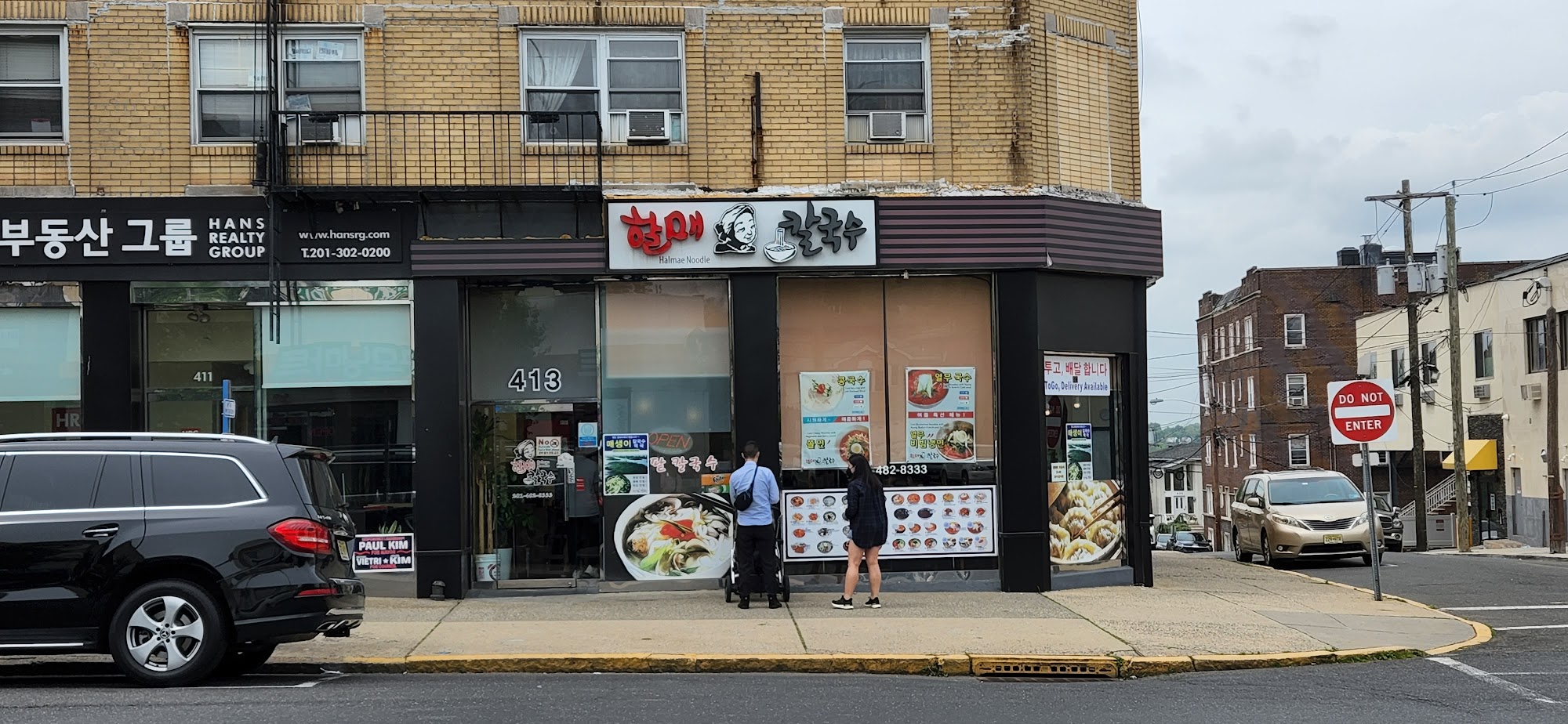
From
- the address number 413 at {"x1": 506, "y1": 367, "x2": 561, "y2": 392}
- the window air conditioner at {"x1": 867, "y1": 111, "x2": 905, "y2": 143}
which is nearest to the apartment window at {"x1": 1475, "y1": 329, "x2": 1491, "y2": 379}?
the window air conditioner at {"x1": 867, "y1": 111, "x2": 905, "y2": 143}

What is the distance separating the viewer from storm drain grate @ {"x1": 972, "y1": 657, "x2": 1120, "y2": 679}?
10977 mm

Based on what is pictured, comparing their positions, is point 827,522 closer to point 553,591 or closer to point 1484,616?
point 553,591

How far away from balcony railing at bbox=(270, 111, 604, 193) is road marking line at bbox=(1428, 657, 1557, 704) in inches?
363

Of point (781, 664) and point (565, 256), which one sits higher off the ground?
point (565, 256)

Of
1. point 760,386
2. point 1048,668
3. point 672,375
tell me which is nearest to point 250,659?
point 1048,668

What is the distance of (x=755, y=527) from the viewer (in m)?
14.2

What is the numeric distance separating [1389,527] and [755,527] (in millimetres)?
21346

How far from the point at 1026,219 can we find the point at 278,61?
8.14 m

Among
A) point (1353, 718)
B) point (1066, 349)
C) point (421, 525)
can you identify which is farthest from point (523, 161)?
point (1353, 718)

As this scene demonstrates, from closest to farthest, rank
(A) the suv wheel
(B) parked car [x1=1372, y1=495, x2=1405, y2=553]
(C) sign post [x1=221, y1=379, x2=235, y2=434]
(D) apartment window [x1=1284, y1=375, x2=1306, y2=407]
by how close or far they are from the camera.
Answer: (C) sign post [x1=221, y1=379, x2=235, y2=434]
(A) the suv wheel
(B) parked car [x1=1372, y1=495, x2=1405, y2=553]
(D) apartment window [x1=1284, y1=375, x2=1306, y2=407]

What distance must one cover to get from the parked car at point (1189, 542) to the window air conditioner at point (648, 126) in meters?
46.0

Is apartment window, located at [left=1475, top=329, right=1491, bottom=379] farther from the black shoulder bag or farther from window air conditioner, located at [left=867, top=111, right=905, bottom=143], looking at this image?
the black shoulder bag

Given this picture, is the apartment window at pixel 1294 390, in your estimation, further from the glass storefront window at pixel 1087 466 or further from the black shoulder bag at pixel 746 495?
the black shoulder bag at pixel 746 495

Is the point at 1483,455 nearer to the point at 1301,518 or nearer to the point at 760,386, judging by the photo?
the point at 1301,518
